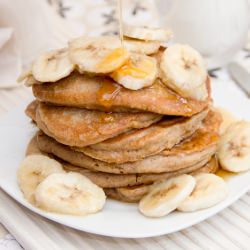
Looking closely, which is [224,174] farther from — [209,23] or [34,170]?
[209,23]

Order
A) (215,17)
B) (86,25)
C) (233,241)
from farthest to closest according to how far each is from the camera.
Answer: (86,25) → (215,17) → (233,241)

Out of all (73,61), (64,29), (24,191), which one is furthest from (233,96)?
(64,29)

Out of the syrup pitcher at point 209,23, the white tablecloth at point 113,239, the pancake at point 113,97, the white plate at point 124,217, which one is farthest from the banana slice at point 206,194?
the syrup pitcher at point 209,23

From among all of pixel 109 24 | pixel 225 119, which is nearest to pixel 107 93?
pixel 225 119

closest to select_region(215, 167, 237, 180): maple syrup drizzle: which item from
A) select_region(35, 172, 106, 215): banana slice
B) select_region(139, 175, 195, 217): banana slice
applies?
select_region(139, 175, 195, 217): banana slice

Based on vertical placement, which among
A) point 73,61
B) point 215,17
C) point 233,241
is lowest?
point 233,241

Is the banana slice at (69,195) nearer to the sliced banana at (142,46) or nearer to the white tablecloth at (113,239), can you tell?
the white tablecloth at (113,239)

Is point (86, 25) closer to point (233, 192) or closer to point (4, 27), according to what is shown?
point (4, 27)
